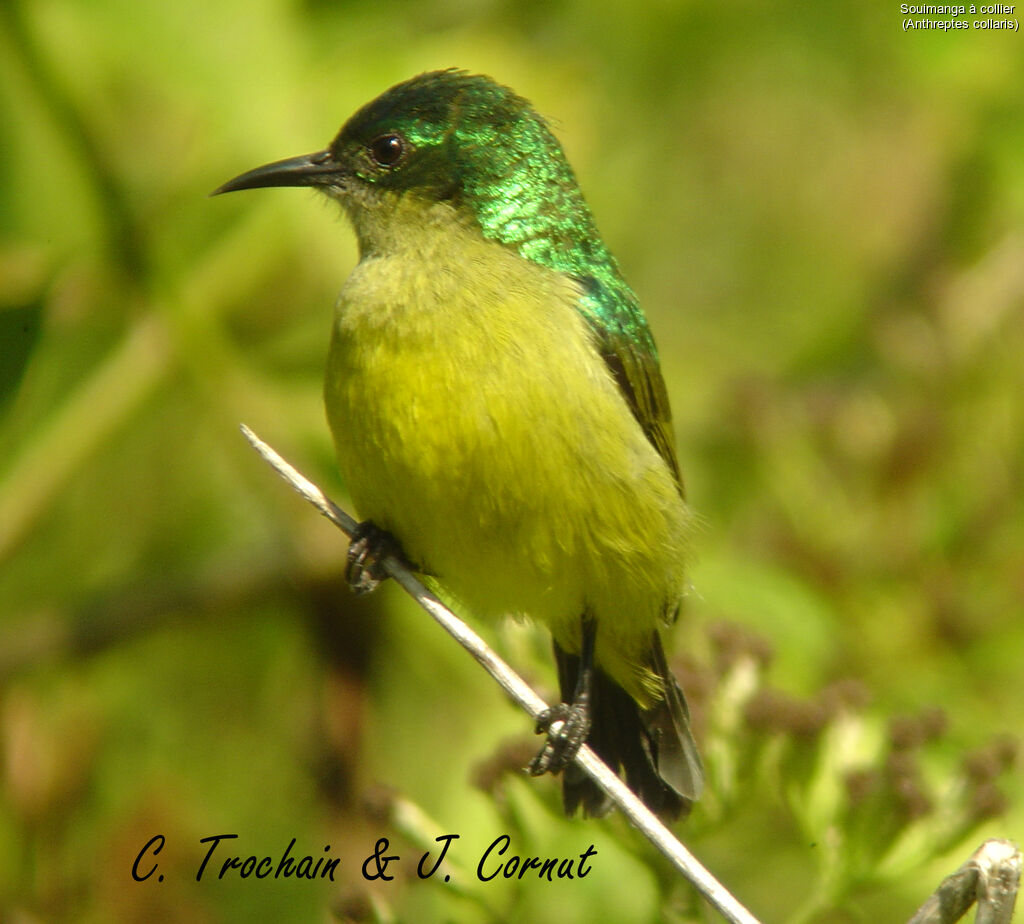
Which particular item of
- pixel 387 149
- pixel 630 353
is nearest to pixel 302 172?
pixel 387 149

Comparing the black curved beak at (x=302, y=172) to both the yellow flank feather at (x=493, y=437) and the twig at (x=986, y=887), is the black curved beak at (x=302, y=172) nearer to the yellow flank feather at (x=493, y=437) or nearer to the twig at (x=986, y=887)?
the yellow flank feather at (x=493, y=437)

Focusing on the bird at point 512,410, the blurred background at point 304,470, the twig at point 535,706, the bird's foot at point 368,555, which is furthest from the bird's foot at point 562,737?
the bird's foot at point 368,555

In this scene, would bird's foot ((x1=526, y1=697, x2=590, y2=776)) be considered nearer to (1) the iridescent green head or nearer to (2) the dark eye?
(1) the iridescent green head

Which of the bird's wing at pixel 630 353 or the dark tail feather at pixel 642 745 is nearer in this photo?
the dark tail feather at pixel 642 745

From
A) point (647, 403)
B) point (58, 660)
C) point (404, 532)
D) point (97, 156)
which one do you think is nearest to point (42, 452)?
point (58, 660)

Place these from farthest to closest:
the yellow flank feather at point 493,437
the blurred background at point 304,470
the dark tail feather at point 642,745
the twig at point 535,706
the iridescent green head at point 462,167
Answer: the blurred background at point 304,470
the iridescent green head at point 462,167
the dark tail feather at point 642,745
the yellow flank feather at point 493,437
the twig at point 535,706

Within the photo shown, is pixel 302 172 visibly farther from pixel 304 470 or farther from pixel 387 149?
pixel 304 470

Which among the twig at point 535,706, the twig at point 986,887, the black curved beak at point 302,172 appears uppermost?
the black curved beak at point 302,172

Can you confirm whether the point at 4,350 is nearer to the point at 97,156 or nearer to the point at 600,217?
the point at 97,156

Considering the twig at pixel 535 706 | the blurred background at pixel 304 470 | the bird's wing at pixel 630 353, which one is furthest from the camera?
the blurred background at pixel 304 470
